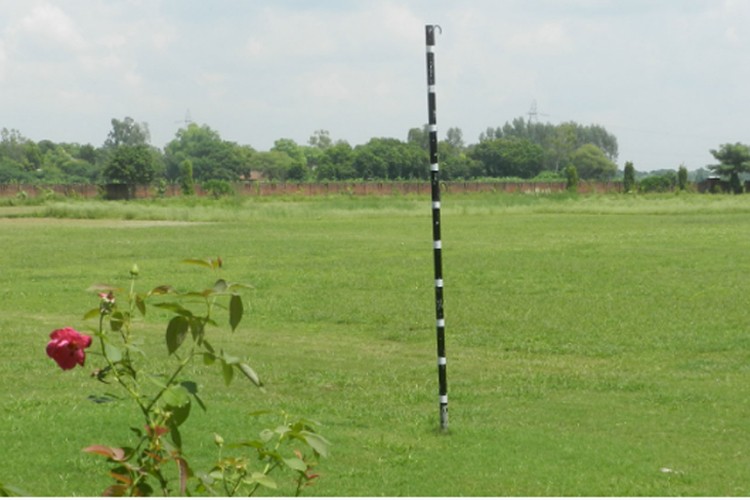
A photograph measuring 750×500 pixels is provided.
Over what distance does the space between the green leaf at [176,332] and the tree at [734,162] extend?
9868 centimetres

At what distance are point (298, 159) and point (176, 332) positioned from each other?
159519 mm

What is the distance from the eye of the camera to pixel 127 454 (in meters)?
2.77

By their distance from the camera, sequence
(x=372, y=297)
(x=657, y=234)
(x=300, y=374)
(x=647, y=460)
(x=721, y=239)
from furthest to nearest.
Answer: (x=657, y=234), (x=721, y=239), (x=372, y=297), (x=300, y=374), (x=647, y=460)

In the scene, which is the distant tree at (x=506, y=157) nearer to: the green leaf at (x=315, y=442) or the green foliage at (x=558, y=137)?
the green foliage at (x=558, y=137)

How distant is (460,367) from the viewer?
39.6 feet

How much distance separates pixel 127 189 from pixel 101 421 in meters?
83.6

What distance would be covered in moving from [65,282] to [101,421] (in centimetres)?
1427

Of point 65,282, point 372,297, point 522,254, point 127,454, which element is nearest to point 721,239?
point 522,254

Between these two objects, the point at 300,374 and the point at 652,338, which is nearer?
the point at 300,374

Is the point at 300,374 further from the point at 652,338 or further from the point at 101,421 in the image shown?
the point at 652,338

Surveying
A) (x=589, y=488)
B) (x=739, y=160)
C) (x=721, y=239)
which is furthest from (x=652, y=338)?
(x=739, y=160)

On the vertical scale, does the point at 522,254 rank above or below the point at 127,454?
below

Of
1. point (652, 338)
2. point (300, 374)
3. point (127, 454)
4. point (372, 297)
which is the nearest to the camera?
point (127, 454)

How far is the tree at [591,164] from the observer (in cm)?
15100
